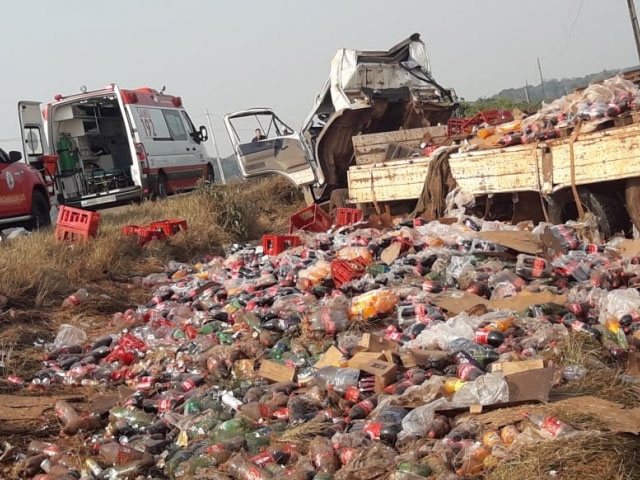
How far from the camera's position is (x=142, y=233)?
34.2ft

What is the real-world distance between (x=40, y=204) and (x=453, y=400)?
951 centimetres

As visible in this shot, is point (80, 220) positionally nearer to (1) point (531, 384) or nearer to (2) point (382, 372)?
(2) point (382, 372)

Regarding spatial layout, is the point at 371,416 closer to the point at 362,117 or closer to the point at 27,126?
the point at 362,117

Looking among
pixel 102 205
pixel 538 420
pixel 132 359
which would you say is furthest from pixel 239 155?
pixel 538 420

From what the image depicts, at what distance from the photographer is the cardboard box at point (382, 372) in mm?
4461

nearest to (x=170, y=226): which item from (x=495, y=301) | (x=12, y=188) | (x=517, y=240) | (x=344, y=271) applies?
(x=12, y=188)

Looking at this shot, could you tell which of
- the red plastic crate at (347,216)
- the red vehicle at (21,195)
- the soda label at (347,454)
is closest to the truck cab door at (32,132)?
the red vehicle at (21,195)

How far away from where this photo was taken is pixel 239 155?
38.3ft

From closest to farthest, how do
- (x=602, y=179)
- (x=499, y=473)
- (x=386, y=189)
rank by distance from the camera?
(x=499, y=473), (x=602, y=179), (x=386, y=189)

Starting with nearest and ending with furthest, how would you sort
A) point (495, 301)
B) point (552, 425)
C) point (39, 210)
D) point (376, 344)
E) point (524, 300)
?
point (552, 425) → point (376, 344) → point (524, 300) → point (495, 301) → point (39, 210)

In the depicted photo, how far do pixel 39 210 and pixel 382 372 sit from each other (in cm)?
891

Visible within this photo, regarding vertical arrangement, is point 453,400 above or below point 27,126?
below

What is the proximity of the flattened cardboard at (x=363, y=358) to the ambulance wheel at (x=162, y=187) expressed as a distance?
969 centimetres

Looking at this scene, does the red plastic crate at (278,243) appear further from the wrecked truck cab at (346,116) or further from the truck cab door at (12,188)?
the truck cab door at (12,188)
